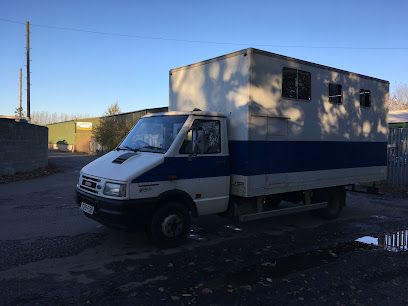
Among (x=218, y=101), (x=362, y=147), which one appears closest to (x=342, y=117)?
(x=362, y=147)

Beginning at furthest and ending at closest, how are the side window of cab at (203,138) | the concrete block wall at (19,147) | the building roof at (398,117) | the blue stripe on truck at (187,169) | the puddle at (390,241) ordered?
the building roof at (398,117) < the concrete block wall at (19,147) < the puddle at (390,241) < the side window of cab at (203,138) < the blue stripe on truck at (187,169)

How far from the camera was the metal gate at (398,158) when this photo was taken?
14.9 m

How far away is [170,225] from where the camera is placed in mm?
6656

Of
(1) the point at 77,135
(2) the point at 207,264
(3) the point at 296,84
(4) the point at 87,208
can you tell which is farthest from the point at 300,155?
(1) the point at 77,135

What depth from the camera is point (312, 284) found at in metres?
5.24

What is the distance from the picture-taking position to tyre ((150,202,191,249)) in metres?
6.52

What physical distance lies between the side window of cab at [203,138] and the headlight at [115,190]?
3.84 feet

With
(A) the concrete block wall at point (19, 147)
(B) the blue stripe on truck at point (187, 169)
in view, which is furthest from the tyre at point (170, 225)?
(A) the concrete block wall at point (19, 147)

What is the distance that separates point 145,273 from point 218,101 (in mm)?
3660

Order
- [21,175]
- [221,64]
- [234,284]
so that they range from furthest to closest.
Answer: [21,175] → [221,64] → [234,284]

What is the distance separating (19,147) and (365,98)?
14248 mm

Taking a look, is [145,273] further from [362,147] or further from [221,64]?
[362,147]

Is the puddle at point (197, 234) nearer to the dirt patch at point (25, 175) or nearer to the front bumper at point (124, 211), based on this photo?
the front bumper at point (124, 211)

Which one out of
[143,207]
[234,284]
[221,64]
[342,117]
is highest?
[221,64]
